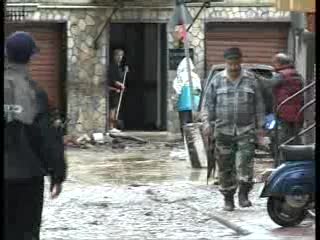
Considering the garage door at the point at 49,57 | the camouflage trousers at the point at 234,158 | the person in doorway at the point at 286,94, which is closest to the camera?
the camouflage trousers at the point at 234,158

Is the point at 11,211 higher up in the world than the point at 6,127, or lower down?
lower down

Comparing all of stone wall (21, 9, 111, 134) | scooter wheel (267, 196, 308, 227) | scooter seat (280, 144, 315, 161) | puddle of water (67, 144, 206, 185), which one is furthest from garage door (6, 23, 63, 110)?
scooter seat (280, 144, 315, 161)

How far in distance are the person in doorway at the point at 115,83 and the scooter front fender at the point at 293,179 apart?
42.2ft

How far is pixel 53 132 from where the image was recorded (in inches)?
280

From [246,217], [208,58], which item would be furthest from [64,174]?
[208,58]

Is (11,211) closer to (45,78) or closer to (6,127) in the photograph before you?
(6,127)

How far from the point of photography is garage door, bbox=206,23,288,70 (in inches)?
911

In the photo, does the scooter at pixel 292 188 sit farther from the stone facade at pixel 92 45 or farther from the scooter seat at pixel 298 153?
the stone facade at pixel 92 45

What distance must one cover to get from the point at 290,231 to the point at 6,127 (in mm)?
3870

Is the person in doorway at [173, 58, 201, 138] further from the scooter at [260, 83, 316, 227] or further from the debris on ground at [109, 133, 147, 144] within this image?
the scooter at [260, 83, 316, 227]

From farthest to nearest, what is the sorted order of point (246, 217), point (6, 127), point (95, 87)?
1. point (95, 87)
2. point (246, 217)
3. point (6, 127)

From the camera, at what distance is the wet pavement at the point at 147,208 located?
9797 millimetres

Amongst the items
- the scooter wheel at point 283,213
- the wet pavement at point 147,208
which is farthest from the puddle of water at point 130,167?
the scooter wheel at point 283,213

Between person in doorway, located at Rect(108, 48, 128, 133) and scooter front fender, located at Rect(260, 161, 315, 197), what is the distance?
12877 millimetres
